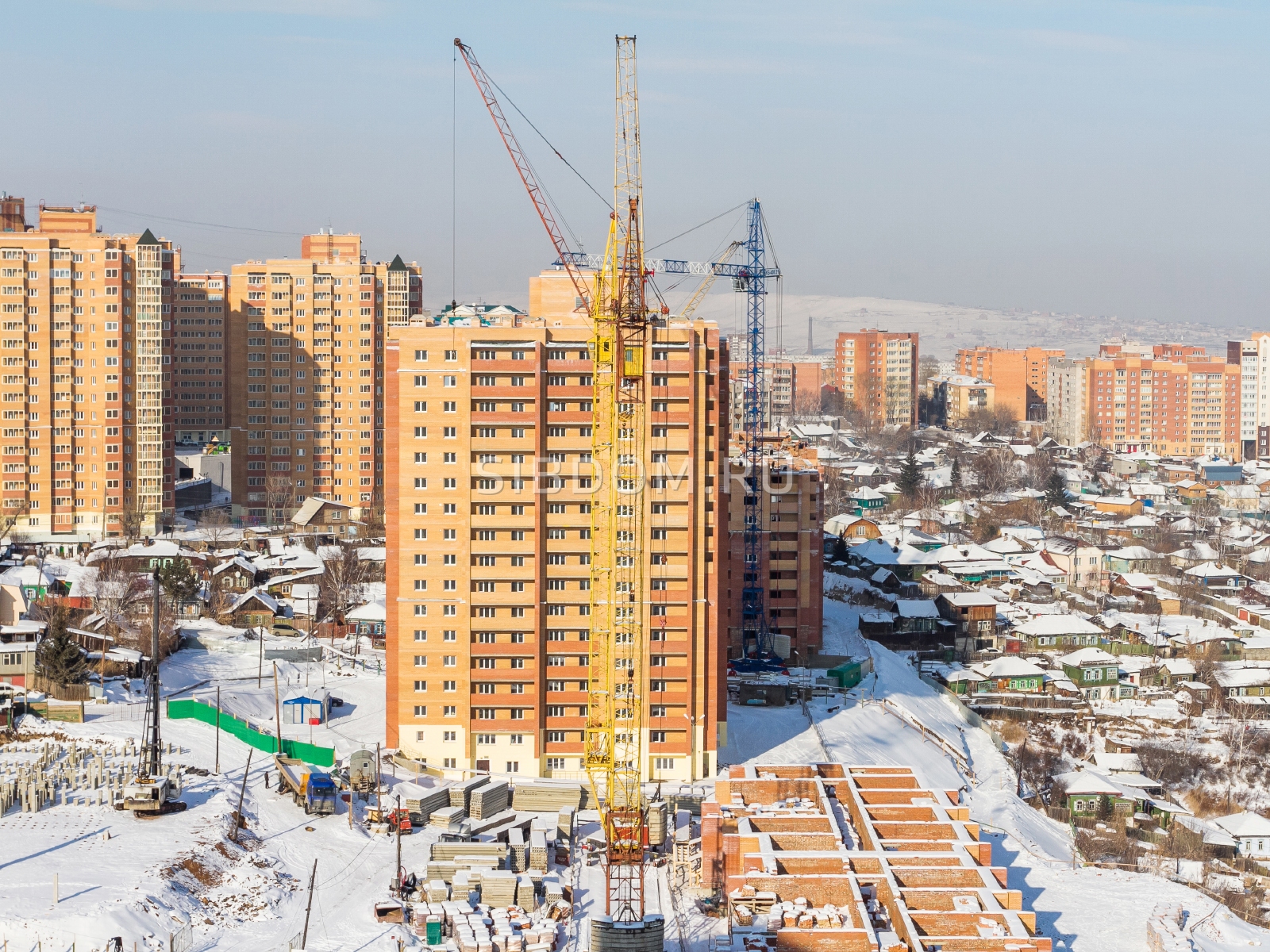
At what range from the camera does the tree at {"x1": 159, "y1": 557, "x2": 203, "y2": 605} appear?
53625 millimetres

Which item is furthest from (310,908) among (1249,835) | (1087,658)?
Answer: (1087,658)

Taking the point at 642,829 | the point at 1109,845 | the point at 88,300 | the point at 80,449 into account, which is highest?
the point at 88,300

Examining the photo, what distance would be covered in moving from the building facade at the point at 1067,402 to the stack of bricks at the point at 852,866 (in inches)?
4253

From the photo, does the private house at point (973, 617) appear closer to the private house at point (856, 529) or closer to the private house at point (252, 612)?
the private house at point (856, 529)

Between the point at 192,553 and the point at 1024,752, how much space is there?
3215 centimetres

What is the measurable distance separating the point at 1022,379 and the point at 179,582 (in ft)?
373

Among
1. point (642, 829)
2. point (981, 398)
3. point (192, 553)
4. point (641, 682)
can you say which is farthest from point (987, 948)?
point (981, 398)

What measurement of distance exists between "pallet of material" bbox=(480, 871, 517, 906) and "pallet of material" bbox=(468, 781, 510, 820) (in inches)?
198

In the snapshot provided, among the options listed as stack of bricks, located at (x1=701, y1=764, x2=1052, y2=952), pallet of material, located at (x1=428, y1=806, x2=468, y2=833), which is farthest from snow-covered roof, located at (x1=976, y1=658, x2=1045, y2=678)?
pallet of material, located at (x1=428, y1=806, x2=468, y2=833)

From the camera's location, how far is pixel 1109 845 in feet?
146

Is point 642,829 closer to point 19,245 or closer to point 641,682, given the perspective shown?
point 641,682

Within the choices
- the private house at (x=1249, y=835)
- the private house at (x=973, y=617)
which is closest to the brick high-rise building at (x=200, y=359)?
the private house at (x=973, y=617)

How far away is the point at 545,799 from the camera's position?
38.2 metres

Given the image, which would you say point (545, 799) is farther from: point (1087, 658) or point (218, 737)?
point (1087, 658)
